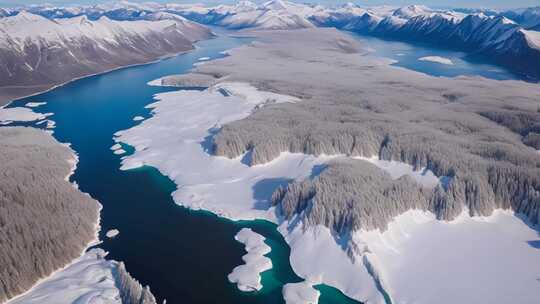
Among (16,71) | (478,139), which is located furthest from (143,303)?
(16,71)

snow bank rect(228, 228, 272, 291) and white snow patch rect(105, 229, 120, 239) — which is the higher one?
snow bank rect(228, 228, 272, 291)

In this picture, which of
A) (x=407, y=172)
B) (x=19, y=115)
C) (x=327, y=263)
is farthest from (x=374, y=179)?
(x=19, y=115)

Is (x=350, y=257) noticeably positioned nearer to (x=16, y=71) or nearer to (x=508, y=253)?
(x=508, y=253)

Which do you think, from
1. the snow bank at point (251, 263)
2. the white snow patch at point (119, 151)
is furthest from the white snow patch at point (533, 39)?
the snow bank at point (251, 263)

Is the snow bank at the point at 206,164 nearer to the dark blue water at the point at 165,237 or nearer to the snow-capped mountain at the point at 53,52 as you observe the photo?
the dark blue water at the point at 165,237

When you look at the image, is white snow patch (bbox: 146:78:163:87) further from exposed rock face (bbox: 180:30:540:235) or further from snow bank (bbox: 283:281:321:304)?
snow bank (bbox: 283:281:321:304)

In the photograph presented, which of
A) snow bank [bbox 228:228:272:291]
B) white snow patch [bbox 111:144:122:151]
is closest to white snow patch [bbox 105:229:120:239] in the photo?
snow bank [bbox 228:228:272:291]

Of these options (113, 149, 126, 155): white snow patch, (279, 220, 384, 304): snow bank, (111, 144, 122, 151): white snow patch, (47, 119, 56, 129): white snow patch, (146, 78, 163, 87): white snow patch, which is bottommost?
(146, 78, 163, 87): white snow patch
